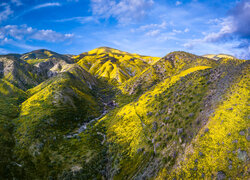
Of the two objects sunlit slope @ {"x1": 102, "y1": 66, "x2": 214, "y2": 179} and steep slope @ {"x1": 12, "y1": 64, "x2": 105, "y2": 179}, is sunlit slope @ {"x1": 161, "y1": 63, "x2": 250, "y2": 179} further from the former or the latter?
steep slope @ {"x1": 12, "y1": 64, "x2": 105, "y2": 179}

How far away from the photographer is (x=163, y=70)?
488 feet

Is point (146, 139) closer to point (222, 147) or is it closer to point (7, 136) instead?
point (222, 147)

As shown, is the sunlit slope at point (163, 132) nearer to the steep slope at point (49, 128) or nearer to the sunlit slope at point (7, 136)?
the steep slope at point (49, 128)

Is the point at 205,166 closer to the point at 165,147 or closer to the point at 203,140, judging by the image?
the point at 203,140

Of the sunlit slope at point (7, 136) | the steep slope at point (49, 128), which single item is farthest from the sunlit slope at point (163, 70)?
the sunlit slope at point (7, 136)

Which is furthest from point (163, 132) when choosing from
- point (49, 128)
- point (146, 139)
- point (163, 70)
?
point (163, 70)

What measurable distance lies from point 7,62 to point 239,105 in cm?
21518

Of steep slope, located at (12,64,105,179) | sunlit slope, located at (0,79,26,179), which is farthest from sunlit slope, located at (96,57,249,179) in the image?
sunlit slope, located at (0,79,26,179)

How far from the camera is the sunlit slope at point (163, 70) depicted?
129375mm

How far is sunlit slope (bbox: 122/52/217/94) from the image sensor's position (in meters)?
129

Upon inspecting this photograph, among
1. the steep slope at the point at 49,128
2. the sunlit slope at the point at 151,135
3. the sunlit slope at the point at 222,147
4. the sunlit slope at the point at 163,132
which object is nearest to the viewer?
the sunlit slope at the point at 222,147

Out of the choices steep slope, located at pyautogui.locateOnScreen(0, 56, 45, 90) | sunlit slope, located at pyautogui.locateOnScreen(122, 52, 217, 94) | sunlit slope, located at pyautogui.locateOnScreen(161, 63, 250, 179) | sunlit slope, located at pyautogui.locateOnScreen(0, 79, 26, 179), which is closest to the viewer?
sunlit slope, located at pyautogui.locateOnScreen(161, 63, 250, 179)

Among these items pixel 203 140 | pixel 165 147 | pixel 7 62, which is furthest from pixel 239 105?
pixel 7 62

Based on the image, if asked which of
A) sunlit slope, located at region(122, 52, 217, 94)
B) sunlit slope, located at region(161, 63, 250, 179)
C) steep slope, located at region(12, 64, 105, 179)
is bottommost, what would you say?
steep slope, located at region(12, 64, 105, 179)
